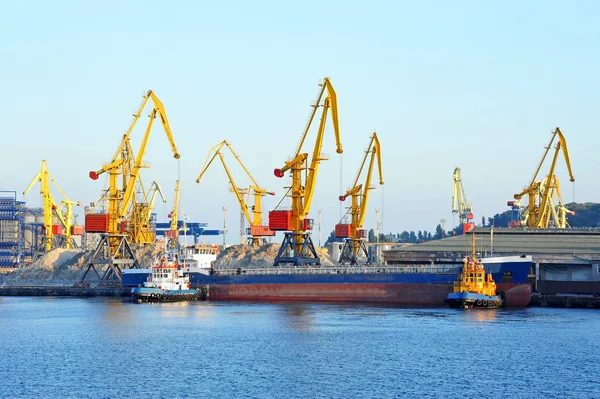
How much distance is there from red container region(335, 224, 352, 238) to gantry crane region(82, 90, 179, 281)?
25490 mm

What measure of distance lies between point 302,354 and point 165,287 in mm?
44053

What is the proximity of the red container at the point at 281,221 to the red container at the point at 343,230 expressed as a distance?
26.4m

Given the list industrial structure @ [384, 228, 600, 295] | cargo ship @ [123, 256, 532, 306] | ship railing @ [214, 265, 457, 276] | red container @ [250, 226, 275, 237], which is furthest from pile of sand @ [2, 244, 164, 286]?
industrial structure @ [384, 228, 600, 295]

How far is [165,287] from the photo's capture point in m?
103

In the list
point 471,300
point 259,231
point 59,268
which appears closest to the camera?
point 471,300

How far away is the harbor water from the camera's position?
51.1 m

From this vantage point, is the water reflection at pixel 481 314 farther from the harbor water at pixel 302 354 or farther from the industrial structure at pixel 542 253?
the industrial structure at pixel 542 253

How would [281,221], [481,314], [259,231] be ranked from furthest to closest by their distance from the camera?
[259,231] < [281,221] < [481,314]

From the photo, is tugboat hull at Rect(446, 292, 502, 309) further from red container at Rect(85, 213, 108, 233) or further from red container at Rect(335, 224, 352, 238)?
red container at Rect(85, 213, 108, 233)

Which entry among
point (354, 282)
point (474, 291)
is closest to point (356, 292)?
point (354, 282)

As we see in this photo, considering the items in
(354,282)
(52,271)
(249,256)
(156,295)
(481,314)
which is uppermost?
(249,256)

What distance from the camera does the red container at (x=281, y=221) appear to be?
11144 centimetres

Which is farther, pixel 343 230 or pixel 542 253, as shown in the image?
pixel 343 230

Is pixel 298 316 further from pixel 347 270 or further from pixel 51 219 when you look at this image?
pixel 51 219
